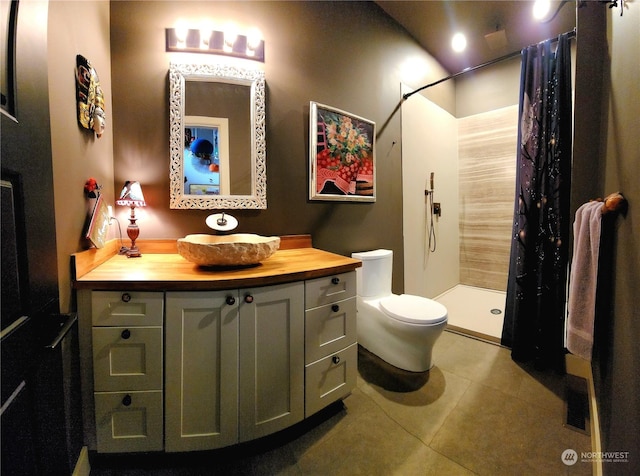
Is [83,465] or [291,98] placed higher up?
[291,98]

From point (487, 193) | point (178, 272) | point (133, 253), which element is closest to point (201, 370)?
point (178, 272)

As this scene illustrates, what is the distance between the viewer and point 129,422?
3.30 ft

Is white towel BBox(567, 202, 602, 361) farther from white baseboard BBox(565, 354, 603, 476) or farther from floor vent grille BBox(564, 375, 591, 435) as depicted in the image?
floor vent grille BBox(564, 375, 591, 435)

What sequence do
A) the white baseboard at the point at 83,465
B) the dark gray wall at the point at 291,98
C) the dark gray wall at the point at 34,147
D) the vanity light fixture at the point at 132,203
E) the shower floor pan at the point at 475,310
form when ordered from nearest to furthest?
the dark gray wall at the point at 34,147, the white baseboard at the point at 83,465, the vanity light fixture at the point at 132,203, the dark gray wall at the point at 291,98, the shower floor pan at the point at 475,310

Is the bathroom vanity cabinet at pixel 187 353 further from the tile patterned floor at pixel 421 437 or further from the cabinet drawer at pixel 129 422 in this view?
the tile patterned floor at pixel 421 437

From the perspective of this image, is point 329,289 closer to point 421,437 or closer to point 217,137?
point 421,437

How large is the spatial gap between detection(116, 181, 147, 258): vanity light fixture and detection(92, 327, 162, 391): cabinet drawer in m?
0.51

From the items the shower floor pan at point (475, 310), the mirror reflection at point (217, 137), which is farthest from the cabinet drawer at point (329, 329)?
the shower floor pan at point (475, 310)

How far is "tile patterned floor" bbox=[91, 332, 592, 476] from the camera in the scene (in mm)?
1058

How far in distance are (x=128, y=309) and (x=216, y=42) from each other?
1592 millimetres

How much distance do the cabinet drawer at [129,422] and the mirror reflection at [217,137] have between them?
978mm

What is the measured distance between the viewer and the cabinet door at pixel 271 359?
3.47ft

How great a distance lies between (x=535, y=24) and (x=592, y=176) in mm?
1883

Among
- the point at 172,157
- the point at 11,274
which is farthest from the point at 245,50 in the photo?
the point at 11,274
